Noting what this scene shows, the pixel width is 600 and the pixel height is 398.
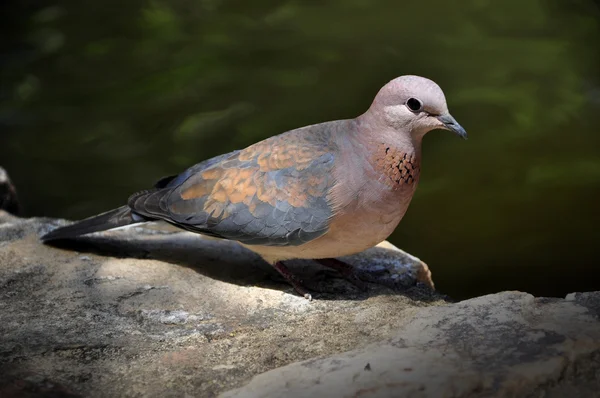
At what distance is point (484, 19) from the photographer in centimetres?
700

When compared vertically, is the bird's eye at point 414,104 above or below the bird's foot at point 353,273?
above

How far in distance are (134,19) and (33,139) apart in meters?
1.76

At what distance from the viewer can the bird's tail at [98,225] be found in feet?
12.0

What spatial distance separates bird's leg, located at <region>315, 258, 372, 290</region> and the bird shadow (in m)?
0.02

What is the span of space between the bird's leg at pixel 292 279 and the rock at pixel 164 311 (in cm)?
5

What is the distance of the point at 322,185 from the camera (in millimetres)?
3238

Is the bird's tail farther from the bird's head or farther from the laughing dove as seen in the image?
→ the bird's head

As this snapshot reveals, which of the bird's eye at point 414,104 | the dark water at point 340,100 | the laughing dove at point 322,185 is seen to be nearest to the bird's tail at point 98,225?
the laughing dove at point 322,185

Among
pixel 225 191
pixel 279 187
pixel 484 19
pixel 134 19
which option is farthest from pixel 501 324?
pixel 134 19

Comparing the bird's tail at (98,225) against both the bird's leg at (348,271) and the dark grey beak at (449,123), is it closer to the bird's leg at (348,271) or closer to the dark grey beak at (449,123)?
the bird's leg at (348,271)

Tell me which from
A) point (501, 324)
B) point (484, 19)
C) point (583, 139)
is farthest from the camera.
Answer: point (484, 19)

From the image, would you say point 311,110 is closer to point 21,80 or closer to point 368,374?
point 21,80

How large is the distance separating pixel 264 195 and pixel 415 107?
71cm

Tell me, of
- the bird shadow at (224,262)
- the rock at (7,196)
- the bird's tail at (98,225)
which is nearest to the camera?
the bird shadow at (224,262)
